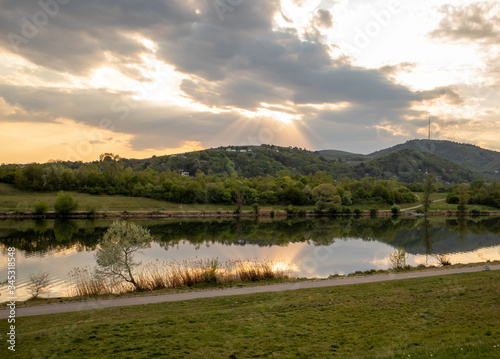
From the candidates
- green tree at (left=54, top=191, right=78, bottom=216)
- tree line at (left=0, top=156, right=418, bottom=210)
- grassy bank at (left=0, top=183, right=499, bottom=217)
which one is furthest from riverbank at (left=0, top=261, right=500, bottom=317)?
tree line at (left=0, top=156, right=418, bottom=210)

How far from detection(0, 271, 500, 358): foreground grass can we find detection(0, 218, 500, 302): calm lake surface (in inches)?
407

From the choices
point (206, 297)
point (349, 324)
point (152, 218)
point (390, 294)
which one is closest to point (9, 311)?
point (206, 297)

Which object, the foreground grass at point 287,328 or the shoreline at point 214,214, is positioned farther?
the shoreline at point 214,214

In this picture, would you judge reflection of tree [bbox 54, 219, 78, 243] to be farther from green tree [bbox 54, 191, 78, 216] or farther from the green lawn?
the green lawn

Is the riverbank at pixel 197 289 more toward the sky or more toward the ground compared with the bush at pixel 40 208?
more toward the ground

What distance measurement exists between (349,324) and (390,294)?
16.2 ft

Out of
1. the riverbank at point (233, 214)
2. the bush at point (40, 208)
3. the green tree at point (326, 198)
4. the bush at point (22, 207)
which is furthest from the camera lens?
the green tree at point (326, 198)

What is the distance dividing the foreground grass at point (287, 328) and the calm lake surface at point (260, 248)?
10333mm

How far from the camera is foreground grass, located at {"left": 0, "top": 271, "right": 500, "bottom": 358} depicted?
8898mm

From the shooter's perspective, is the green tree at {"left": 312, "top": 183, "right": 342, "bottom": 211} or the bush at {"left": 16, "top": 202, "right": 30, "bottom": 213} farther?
the green tree at {"left": 312, "top": 183, "right": 342, "bottom": 211}

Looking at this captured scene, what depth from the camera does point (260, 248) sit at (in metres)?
41.2

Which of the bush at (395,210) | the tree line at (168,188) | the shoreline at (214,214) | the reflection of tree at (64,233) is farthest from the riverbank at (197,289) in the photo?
the bush at (395,210)

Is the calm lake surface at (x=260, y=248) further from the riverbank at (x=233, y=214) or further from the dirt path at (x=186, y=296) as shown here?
the riverbank at (x=233, y=214)

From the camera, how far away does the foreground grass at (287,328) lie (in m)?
8.90
